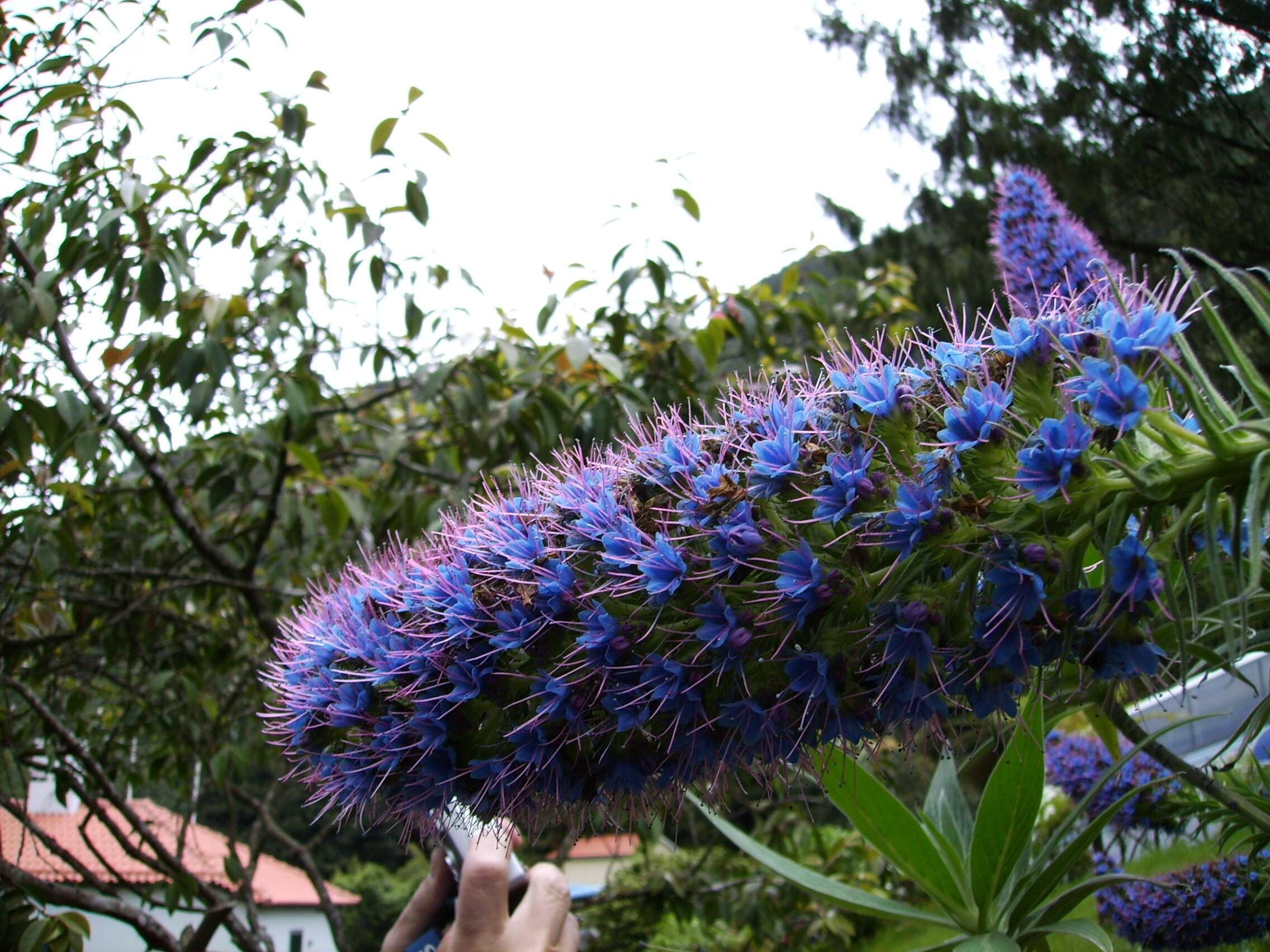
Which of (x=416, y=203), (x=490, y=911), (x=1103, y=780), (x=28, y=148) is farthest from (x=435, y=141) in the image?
(x=1103, y=780)

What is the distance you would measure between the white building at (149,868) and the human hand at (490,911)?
1191 millimetres

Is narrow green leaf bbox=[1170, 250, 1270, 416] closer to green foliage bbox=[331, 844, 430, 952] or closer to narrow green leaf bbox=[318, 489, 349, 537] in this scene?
narrow green leaf bbox=[318, 489, 349, 537]

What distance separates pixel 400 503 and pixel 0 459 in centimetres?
126

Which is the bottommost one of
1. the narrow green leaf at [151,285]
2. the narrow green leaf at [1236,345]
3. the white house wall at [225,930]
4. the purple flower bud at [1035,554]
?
the white house wall at [225,930]

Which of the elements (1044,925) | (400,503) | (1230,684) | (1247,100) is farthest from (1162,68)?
(400,503)

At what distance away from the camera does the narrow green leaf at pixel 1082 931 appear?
125 centimetres

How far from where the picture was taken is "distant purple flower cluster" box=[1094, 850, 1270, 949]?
1.49 m

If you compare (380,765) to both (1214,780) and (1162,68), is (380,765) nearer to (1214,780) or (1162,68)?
(1214,780)

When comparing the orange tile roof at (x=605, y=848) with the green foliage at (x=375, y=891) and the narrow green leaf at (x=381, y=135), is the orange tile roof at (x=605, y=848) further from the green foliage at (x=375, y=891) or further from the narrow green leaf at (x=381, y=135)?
the green foliage at (x=375, y=891)

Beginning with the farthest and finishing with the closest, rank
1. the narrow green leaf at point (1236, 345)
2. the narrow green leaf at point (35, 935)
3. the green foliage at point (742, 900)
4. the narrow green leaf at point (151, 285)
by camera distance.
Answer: the green foliage at point (742, 900) < the narrow green leaf at point (151, 285) < the narrow green leaf at point (35, 935) < the narrow green leaf at point (1236, 345)

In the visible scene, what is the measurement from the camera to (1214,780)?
1382 millimetres

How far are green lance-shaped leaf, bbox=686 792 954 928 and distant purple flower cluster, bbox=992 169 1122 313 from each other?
1.16 m

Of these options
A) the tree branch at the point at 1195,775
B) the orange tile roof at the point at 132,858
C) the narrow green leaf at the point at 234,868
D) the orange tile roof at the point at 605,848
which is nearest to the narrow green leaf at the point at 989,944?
the tree branch at the point at 1195,775

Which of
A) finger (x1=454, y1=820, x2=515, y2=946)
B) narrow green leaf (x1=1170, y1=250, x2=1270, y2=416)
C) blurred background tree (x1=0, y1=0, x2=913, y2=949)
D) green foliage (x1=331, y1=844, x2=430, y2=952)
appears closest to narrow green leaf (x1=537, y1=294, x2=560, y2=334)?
blurred background tree (x1=0, y1=0, x2=913, y2=949)
